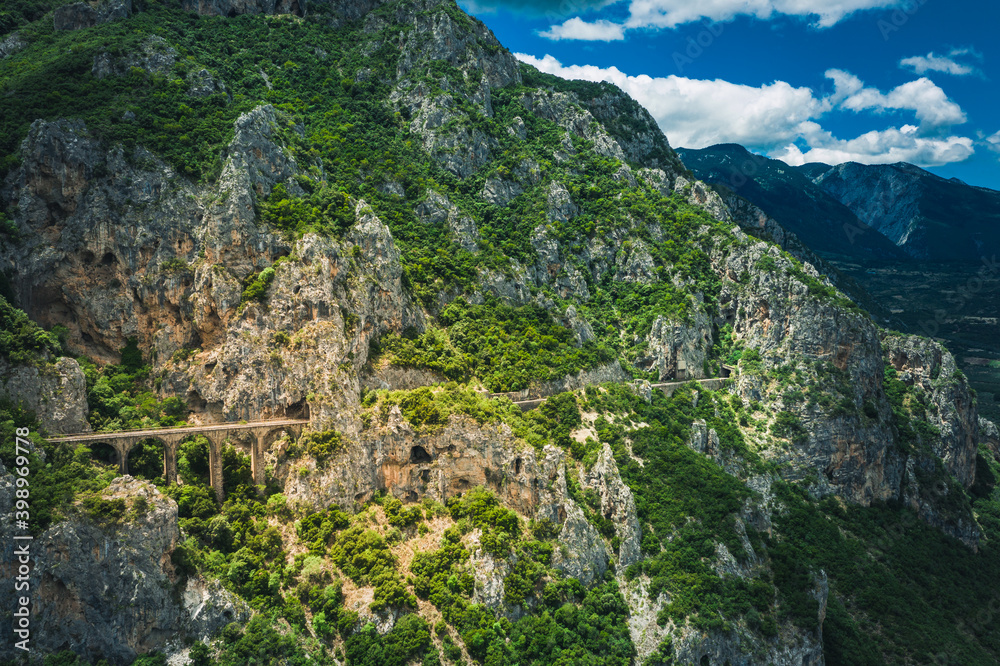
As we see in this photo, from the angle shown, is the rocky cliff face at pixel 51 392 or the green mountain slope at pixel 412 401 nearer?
the rocky cliff face at pixel 51 392

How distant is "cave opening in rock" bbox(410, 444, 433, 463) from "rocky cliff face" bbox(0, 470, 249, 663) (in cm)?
2200

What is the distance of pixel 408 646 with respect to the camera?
5178 centimetres

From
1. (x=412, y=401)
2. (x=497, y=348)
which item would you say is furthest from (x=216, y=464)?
(x=497, y=348)

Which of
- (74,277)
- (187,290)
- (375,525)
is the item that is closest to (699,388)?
(375,525)

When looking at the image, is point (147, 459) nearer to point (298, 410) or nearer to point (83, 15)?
point (298, 410)

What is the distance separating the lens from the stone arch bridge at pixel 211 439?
2062 inches

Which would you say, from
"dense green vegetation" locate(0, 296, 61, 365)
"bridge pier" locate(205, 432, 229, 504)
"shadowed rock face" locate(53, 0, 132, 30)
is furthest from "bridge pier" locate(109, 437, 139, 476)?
"shadowed rock face" locate(53, 0, 132, 30)

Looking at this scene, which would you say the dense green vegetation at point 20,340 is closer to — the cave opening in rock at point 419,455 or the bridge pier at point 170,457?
the bridge pier at point 170,457

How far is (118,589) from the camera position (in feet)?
151

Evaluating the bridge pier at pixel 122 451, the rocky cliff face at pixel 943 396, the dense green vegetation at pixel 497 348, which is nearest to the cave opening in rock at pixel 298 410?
the dense green vegetation at pixel 497 348

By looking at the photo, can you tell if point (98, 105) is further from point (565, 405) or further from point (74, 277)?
point (565, 405)

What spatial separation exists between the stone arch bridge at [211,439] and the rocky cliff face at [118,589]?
188 inches

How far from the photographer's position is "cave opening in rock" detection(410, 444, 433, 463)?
6544 centimetres

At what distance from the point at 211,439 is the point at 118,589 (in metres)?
14.2
